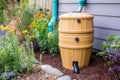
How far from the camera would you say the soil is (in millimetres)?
3146

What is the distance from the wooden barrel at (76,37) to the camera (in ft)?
10.9

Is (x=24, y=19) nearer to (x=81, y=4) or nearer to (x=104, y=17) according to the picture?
(x=81, y=4)

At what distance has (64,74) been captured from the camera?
11.0ft

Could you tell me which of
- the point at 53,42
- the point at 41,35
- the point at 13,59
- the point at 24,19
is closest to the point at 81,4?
the point at 53,42

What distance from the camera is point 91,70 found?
338 cm

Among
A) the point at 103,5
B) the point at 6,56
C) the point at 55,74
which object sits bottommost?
the point at 55,74

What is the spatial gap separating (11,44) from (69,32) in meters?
0.81

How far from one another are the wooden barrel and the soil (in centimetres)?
13

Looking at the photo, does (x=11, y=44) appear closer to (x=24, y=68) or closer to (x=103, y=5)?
(x=24, y=68)

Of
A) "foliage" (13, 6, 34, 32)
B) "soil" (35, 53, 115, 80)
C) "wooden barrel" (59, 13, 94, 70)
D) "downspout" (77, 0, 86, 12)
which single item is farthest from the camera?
"foliage" (13, 6, 34, 32)

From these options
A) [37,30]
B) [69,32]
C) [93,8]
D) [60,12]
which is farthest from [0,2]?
[69,32]

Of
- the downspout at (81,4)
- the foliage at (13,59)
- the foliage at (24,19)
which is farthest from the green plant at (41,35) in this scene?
the foliage at (24,19)

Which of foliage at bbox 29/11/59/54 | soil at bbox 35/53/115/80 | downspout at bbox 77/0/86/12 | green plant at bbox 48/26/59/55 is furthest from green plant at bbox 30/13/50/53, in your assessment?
downspout at bbox 77/0/86/12

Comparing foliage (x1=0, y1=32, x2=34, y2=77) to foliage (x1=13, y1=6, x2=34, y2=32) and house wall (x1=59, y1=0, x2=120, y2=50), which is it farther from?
foliage (x1=13, y1=6, x2=34, y2=32)
